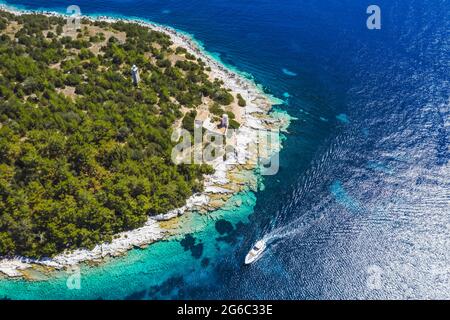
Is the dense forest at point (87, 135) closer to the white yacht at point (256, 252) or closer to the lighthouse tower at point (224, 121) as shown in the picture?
the lighthouse tower at point (224, 121)

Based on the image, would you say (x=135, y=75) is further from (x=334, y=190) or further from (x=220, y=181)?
(x=334, y=190)

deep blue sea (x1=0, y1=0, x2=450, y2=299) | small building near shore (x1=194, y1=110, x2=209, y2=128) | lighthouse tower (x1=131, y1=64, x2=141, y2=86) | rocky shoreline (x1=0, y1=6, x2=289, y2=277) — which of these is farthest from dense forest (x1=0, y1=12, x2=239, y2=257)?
deep blue sea (x1=0, y1=0, x2=450, y2=299)

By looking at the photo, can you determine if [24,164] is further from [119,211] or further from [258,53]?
[258,53]

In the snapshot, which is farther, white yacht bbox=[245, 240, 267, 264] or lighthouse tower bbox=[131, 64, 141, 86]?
→ lighthouse tower bbox=[131, 64, 141, 86]

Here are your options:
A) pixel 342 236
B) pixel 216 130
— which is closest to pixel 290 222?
pixel 342 236

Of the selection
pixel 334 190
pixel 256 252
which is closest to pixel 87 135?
pixel 256 252

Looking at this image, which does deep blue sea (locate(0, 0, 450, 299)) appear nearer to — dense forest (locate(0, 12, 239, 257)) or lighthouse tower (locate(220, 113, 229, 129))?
dense forest (locate(0, 12, 239, 257))
